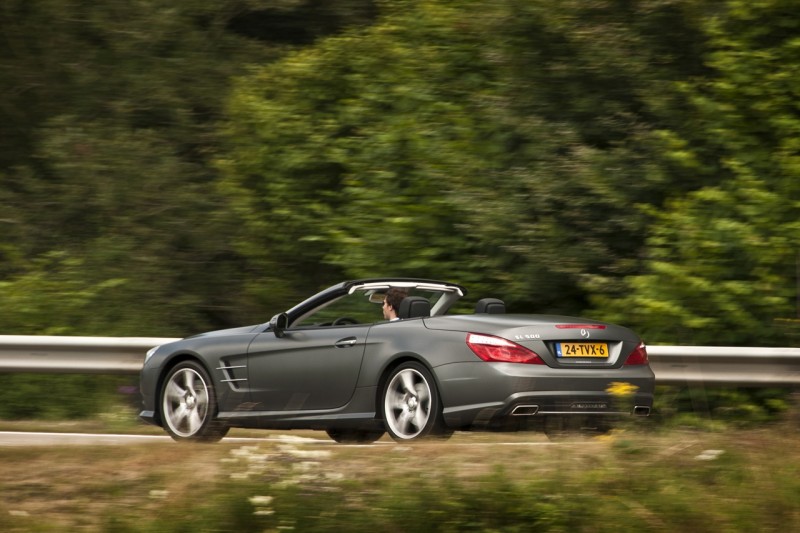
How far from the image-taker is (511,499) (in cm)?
647

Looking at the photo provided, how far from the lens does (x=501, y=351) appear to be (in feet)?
29.0

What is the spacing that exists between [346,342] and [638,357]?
6.66 feet

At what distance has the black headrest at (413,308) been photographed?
9508 mm

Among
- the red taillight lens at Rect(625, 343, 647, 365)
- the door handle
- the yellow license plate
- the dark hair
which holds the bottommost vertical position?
the red taillight lens at Rect(625, 343, 647, 365)

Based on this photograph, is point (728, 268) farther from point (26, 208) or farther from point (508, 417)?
point (26, 208)

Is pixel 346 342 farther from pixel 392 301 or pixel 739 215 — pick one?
pixel 739 215

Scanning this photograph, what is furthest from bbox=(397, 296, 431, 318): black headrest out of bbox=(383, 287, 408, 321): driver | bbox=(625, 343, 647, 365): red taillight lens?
bbox=(625, 343, 647, 365): red taillight lens

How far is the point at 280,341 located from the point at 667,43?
8.36 metres

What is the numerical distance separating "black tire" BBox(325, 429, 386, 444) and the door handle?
72 cm

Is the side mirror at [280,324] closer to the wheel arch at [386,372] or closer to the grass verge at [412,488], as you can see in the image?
the wheel arch at [386,372]

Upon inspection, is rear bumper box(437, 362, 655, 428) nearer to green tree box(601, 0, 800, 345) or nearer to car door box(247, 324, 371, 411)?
car door box(247, 324, 371, 411)

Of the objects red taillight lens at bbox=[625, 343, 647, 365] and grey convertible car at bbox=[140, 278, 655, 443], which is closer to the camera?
grey convertible car at bbox=[140, 278, 655, 443]

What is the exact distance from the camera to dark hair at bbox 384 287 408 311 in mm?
9887

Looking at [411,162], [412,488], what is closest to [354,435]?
[412,488]
